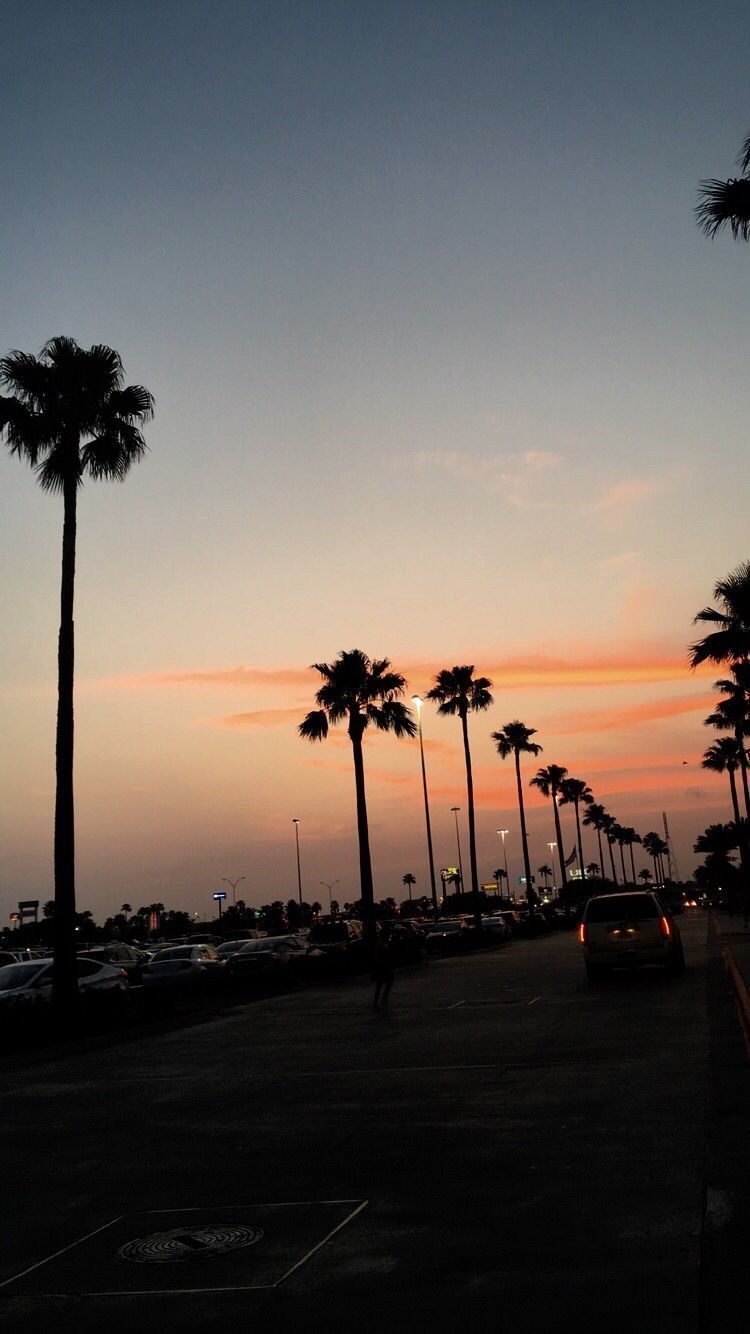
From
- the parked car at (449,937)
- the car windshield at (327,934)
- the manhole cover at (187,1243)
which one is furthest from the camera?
the parked car at (449,937)

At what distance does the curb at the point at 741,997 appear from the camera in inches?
609

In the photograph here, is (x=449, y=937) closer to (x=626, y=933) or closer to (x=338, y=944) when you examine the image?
(x=338, y=944)

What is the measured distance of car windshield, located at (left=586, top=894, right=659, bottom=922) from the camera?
2589 centimetres

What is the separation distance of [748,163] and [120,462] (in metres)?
15.7

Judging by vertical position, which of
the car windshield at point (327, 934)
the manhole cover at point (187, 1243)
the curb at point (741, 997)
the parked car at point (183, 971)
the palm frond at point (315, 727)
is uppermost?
the palm frond at point (315, 727)

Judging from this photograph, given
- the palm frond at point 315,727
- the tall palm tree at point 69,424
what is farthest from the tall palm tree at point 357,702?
the tall palm tree at point 69,424

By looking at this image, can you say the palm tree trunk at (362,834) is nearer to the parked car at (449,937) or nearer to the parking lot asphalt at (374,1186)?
the parked car at (449,937)

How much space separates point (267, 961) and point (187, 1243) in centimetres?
2834

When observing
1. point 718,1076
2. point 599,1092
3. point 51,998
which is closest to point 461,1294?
point 599,1092

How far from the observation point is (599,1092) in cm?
1170

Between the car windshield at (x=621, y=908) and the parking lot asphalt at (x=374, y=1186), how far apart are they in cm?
839

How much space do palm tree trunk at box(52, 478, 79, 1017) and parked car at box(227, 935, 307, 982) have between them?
10315 millimetres

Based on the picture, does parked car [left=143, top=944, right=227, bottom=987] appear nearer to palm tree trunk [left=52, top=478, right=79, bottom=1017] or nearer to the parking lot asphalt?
palm tree trunk [left=52, top=478, right=79, bottom=1017]

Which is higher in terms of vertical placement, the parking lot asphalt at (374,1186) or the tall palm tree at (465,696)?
the tall palm tree at (465,696)
